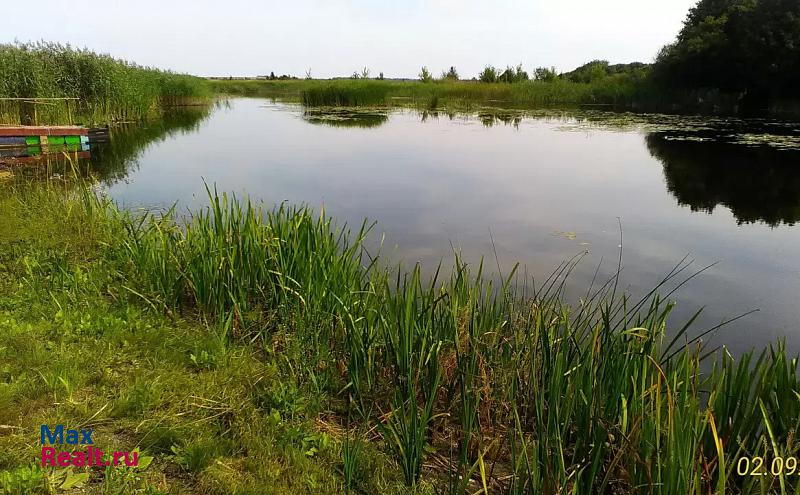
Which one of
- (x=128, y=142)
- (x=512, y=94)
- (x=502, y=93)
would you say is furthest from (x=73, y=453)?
(x=512, y=94)

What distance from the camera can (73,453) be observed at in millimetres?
1904

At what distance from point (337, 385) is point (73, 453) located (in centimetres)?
122

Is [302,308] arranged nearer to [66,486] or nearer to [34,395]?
[34,395]

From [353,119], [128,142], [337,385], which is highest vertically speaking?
[353,119]

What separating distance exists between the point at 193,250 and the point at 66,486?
2.14 meters

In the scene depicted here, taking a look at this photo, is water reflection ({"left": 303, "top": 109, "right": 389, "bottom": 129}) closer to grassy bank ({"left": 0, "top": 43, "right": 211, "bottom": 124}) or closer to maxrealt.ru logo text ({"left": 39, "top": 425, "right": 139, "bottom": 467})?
grassy bank ({"left": 0, "top": 43, "right": 211, "bottom": 124})

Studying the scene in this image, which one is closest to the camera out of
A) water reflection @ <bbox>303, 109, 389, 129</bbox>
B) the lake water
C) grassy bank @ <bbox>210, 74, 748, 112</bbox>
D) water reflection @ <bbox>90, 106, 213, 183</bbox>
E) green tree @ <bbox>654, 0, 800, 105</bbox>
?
the lake water

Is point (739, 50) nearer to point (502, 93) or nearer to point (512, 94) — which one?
point (512, 94)

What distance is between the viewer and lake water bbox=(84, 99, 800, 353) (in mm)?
5164

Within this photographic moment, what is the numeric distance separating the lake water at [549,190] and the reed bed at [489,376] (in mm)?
1543

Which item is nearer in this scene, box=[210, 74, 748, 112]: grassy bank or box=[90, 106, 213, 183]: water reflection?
box=[90, 106, 213, 183]: water reflection

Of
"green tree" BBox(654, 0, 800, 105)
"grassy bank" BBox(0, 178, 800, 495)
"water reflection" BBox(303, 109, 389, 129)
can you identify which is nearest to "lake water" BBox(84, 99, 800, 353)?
"water reflection" BBox(303, 109, 389, 129)

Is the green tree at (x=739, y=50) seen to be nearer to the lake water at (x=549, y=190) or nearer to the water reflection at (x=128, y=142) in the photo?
the lake water at (x=549, y=190)

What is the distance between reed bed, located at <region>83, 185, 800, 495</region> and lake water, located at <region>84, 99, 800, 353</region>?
154 cm
